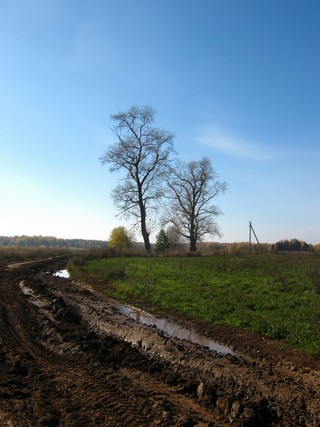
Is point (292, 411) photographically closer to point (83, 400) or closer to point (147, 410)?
point (147, 410)

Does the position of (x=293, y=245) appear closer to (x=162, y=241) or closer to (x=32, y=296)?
(x=162, y=241)

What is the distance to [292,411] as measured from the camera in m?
Answer: 4.94

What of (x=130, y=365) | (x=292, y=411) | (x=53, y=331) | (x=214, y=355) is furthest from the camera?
(x=53, y=331)

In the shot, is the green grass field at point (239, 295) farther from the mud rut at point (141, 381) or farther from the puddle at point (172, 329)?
the mud rut at point (141, 381)

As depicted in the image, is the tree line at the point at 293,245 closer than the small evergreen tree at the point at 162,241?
No

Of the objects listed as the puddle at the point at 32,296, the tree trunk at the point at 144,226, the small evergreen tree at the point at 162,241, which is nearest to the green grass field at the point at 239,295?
the puddle at the point at 32,296

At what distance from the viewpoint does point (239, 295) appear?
41.3 feet

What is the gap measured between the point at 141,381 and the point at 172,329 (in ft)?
12.9

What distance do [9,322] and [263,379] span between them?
7043 millimetres

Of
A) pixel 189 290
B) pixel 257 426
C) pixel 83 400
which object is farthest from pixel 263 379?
pixel 189 290

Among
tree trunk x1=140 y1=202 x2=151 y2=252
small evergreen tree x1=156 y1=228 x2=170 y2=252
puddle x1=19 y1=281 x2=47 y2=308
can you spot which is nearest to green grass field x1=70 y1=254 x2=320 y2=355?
puddle x1=19 y1=281 x2=47 y2=308

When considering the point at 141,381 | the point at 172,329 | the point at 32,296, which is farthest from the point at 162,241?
the point at 141,381

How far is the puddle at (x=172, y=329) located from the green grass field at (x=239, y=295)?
80 cm

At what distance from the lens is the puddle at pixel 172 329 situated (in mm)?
8358
